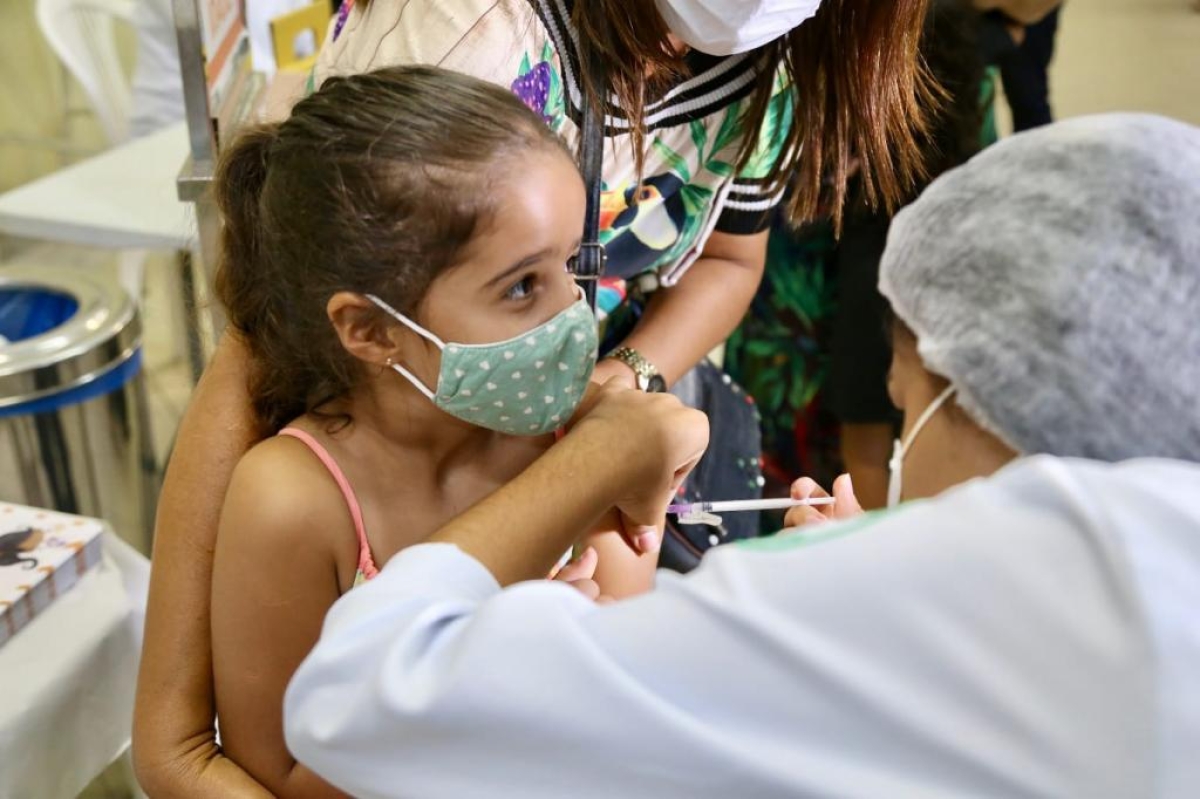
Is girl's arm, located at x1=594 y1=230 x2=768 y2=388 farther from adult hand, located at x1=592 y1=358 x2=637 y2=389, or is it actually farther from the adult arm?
the adult arm

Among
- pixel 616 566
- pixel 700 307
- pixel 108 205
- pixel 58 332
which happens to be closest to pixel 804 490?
pixel 616 566

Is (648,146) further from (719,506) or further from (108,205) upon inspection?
(108,205)

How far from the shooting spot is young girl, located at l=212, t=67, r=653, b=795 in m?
1.06

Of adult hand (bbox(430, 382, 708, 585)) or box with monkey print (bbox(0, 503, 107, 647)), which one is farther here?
box with monkey print (bbox(0, 503, 107, 647))

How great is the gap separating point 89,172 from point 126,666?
1520 millimetres

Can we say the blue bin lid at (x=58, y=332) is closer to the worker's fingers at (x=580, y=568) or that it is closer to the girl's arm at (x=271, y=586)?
the girl's arm at (x=271, y=586)

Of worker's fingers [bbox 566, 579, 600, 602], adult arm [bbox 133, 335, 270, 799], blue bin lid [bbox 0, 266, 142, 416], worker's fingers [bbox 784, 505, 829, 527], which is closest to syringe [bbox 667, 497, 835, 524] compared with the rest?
worker's fingers [bbox 784, 505, 829, 527]

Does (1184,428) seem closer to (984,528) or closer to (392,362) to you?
(984,528)

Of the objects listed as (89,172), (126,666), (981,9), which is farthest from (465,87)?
(89,172)

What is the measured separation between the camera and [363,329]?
1.10 metres

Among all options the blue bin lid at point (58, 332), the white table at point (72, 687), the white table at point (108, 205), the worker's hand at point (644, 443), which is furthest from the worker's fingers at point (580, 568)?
the white table at point (108, 205)

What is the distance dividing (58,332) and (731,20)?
129 cm

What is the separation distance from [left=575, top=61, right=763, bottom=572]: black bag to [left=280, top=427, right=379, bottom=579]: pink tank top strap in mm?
316

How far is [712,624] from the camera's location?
27.5 inches
